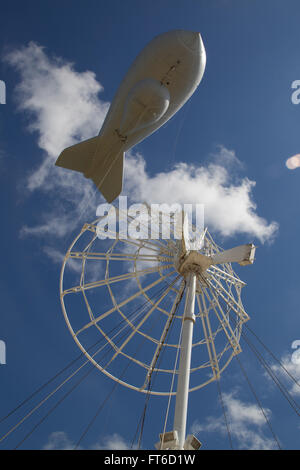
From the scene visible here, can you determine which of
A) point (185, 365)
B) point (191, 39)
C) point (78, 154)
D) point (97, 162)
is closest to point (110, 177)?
point (97, 162)

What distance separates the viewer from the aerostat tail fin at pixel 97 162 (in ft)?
73.4

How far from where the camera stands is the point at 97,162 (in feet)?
74.6

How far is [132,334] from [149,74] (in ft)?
48.8

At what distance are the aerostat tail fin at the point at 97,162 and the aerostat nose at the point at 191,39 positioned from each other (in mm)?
6927

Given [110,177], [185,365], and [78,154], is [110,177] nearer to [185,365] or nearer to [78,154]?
[78,154]

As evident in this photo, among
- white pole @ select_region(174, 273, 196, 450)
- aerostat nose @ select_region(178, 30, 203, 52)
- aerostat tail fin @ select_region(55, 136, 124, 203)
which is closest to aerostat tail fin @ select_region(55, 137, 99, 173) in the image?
aerostat tail fin @ select_region(55, 136, 124, 203)

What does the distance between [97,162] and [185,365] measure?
1258 cm

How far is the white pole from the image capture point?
48.3 ft

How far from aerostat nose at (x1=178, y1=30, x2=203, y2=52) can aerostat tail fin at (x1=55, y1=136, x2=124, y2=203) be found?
6.93m

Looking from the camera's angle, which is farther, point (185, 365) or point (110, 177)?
point (110, 177)

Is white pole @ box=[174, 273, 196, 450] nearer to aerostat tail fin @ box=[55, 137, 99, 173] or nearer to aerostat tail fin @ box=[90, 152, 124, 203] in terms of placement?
aerostat tail fin @ box=[90, 152, 124, 203]
